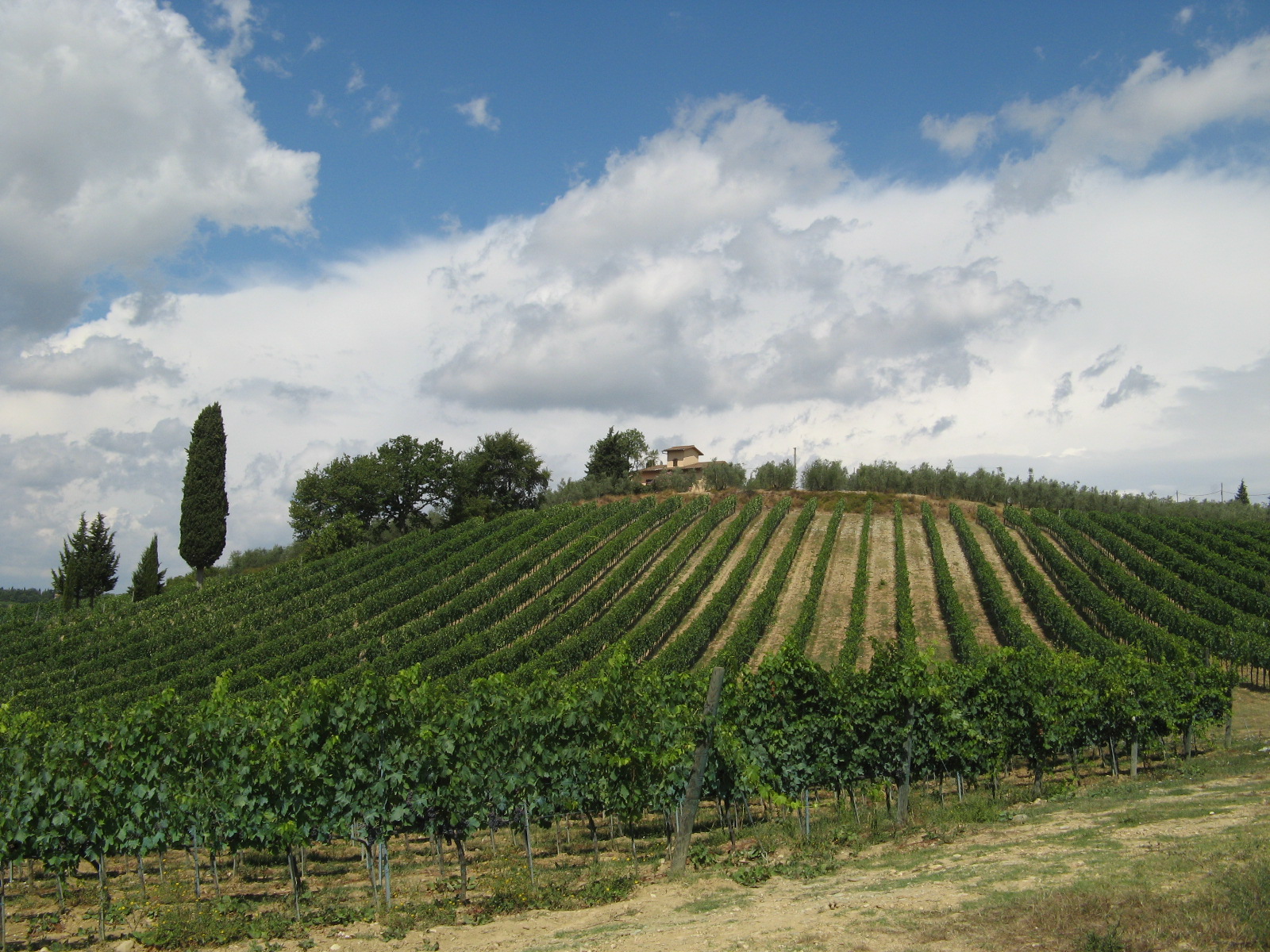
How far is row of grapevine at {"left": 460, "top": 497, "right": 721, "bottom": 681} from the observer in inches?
1393

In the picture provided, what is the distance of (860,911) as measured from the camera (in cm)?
829

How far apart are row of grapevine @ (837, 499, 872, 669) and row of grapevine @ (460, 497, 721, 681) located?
9703 mm

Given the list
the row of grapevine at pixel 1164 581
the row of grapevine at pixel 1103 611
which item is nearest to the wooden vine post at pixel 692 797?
the row of grapevine at pixel 1103 611

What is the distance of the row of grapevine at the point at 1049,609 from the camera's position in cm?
3441

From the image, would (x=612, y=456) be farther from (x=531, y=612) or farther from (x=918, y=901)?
(x=918, y=901)

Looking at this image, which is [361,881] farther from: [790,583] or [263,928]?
[790,583]

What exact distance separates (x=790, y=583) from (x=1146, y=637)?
16.8m

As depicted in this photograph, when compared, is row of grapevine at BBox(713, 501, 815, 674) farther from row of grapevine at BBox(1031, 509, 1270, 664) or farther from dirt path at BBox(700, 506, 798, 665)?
row of grapevine at BBox(1031, 509, 1270, 664)

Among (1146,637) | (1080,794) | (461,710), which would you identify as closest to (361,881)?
(461,710)

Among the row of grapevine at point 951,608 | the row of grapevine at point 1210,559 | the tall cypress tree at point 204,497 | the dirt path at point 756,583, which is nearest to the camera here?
the row of grapevine at point 951,608

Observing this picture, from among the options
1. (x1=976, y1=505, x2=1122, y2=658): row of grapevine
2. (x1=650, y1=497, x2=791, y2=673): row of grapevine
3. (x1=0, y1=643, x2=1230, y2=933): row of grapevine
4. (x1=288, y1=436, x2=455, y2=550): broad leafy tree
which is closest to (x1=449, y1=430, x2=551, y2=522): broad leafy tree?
(x1=288, y1=436, x2=455, y2=550): broad leafy tree

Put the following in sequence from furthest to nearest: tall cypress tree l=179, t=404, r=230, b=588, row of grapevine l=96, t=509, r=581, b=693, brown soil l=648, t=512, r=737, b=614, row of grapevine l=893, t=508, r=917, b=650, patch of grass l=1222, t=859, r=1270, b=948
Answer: tall cypress tree l=179, t=404, r=230, b=588 < brown soil l=648, t=512, r=737, b=614 < row of grapevine l=96, t=509, r=581, b=693 < row of grapevine l=893, t=508, r=917, b=650 < patch of grass l=1222, t=859, r=1270, b=948

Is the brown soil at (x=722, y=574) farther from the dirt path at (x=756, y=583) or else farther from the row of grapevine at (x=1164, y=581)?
the row of grapevine at (x=1164, y=581)

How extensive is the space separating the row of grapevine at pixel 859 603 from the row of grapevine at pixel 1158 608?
1153 centimetres
